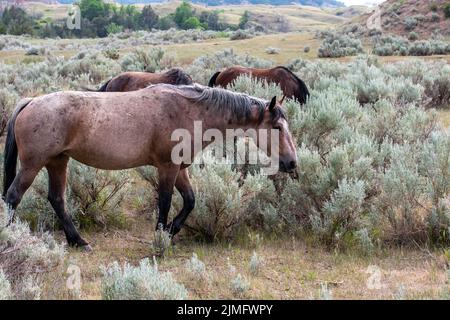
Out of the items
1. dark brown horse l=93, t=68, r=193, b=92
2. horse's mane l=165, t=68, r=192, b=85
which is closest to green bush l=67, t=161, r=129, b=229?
horse's mane l=165, t=68, r=192, b=85

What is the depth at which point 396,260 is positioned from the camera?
503cm

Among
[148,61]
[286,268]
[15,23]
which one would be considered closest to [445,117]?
[286,268]

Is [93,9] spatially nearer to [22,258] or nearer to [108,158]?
[108,158]

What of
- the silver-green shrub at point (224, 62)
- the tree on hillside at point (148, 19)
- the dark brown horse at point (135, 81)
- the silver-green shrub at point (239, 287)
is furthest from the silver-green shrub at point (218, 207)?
the tree on hillside at point (148, 19)

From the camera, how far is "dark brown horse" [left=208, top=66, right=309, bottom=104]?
1180 cm

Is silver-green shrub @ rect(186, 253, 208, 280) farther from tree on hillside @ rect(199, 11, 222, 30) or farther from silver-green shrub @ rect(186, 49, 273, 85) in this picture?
tree on hillside @ rect(199, 11, 222, 30)

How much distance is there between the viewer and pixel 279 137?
18.3 ft

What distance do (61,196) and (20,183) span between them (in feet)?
1.86

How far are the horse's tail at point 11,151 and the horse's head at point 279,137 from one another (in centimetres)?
255

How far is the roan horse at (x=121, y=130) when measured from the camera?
508 cm

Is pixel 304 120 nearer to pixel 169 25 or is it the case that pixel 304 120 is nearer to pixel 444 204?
pixel 444 204

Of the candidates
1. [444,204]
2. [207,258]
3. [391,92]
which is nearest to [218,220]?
[207,258]

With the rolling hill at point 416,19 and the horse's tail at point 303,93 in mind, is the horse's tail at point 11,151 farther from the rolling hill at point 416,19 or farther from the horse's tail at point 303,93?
the rolling hill at point 416,19
